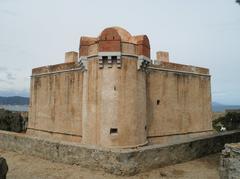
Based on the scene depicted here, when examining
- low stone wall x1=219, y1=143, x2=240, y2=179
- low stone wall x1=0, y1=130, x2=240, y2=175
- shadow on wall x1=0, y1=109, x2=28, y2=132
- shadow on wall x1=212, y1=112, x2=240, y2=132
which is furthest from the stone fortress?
low stone wall x1=219, y1=143, x2=240, y2=179

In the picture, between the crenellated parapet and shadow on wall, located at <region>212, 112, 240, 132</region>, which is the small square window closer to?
the crenellated parapet

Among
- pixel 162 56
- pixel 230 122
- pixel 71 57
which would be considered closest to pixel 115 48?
pixel 162 56

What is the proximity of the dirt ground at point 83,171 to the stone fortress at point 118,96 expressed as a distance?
277 cm

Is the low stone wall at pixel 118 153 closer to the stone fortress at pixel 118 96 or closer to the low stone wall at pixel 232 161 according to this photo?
the stone fortress at pixel 118 96

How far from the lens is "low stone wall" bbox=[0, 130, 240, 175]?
30.0 ft

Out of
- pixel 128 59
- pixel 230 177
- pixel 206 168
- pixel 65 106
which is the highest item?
pixel 128 59

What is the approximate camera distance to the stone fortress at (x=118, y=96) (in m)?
12.4

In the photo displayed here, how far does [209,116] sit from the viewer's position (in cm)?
2116

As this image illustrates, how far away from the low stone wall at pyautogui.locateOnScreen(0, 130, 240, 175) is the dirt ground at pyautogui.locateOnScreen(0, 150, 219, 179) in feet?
0.87

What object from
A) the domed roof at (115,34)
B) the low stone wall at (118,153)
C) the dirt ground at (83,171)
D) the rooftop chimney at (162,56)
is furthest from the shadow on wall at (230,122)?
the domed roof at (115,34)

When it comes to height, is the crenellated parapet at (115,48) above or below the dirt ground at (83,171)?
above

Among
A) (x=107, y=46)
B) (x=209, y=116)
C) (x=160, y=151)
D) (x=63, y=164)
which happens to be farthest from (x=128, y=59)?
(x=209, y=116)

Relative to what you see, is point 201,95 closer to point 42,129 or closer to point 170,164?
point 170,164

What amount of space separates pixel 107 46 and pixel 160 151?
19.8ft
